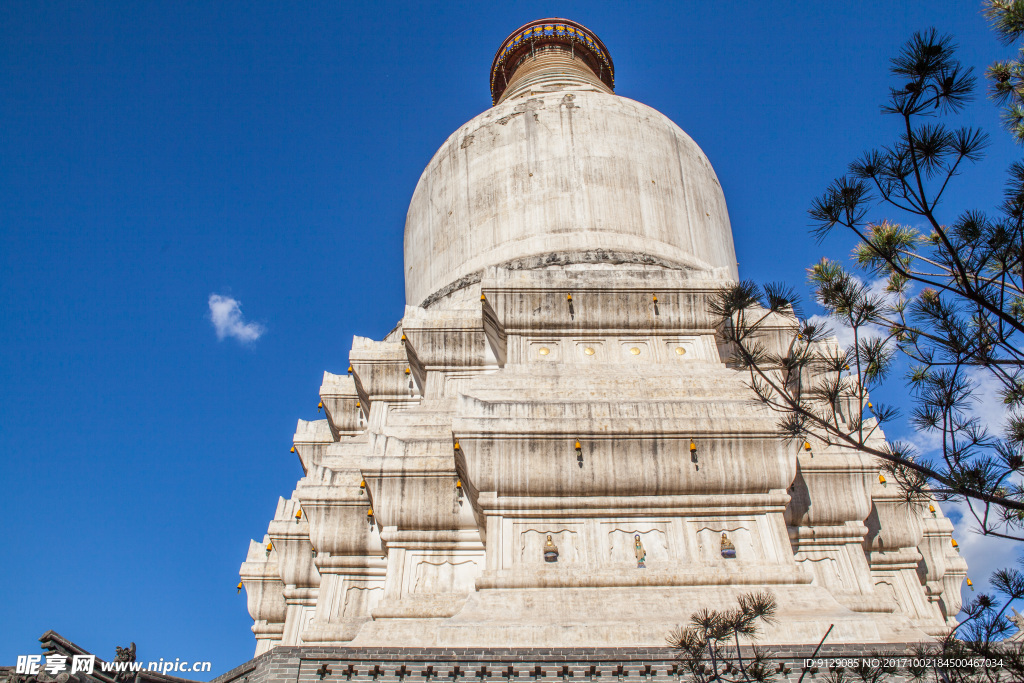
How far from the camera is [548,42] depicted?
26609 mm

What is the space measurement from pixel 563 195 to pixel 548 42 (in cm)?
1048

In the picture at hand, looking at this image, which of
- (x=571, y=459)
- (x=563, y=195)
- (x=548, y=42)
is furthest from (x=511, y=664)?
(x=548, y=42)

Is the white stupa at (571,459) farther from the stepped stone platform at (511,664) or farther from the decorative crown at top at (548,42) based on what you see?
the decorative crown at top at (548,42)

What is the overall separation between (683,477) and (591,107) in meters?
11.2

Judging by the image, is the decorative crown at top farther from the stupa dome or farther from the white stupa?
the white stupa

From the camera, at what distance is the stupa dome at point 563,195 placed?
17953mm

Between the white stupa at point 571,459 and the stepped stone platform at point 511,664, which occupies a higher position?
the white stupa at point 571,459

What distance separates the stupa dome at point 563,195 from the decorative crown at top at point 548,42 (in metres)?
5.49

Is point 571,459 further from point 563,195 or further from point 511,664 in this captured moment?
point 563,195

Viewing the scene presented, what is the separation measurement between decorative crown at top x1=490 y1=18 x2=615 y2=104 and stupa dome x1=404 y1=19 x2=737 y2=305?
549cm

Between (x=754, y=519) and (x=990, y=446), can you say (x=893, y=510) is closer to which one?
(x=754, y=519)

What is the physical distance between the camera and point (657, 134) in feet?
66.7

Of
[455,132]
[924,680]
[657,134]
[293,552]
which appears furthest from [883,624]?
[455,132]

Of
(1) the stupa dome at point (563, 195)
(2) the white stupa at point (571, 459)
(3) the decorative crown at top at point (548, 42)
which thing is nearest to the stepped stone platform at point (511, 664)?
(2) the white stupa at point (571, 459)
